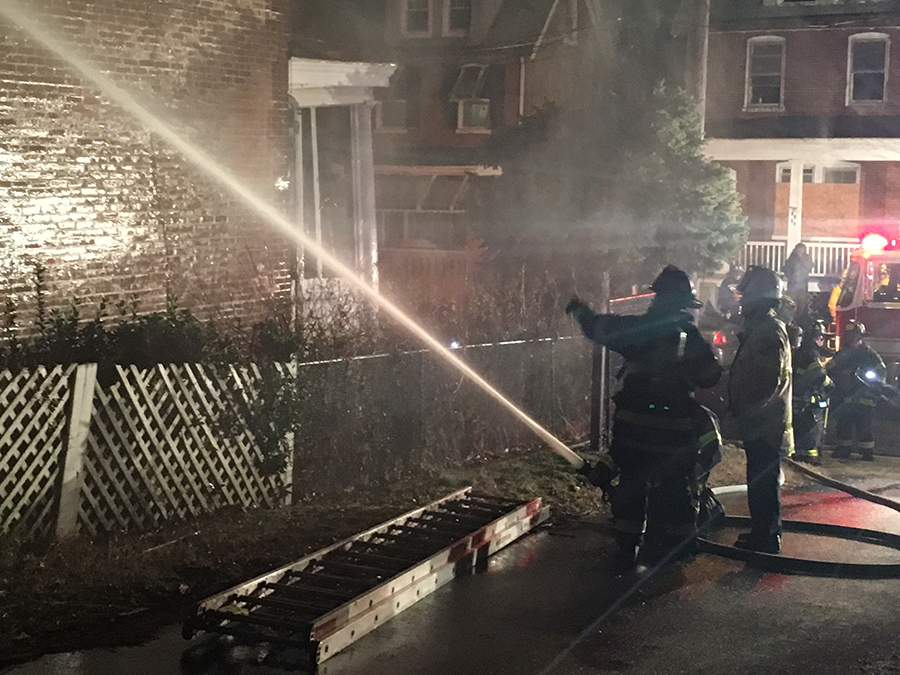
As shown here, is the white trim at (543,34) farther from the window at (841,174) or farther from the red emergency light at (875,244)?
the red emergency light at (875,244)

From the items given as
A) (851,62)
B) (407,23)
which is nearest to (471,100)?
(407,23)

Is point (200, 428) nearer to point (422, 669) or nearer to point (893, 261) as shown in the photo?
point (422, 669)

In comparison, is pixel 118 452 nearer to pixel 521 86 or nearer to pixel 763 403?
pixel 763 403

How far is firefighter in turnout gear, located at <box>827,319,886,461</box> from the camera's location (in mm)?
11680

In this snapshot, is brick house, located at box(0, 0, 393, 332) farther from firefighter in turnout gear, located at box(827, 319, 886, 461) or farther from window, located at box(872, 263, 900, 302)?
window, located at box(872, 263, 900, 302)

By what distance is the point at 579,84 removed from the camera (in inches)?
1120

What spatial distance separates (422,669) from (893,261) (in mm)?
11214

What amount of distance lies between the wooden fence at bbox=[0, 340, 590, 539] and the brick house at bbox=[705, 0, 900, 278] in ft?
64.1

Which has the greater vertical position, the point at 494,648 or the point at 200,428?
the point at 200,428

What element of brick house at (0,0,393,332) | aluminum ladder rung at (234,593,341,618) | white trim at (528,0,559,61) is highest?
white trim at (528,0,559,61)

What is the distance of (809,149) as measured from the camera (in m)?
27.6

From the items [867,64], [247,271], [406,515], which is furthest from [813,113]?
[406,515]

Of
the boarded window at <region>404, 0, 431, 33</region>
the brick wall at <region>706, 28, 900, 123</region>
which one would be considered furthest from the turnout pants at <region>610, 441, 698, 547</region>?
Answer: the boarded window at <region>404, 0, 431, 33</region>

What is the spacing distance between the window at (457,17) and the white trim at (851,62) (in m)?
10.00
